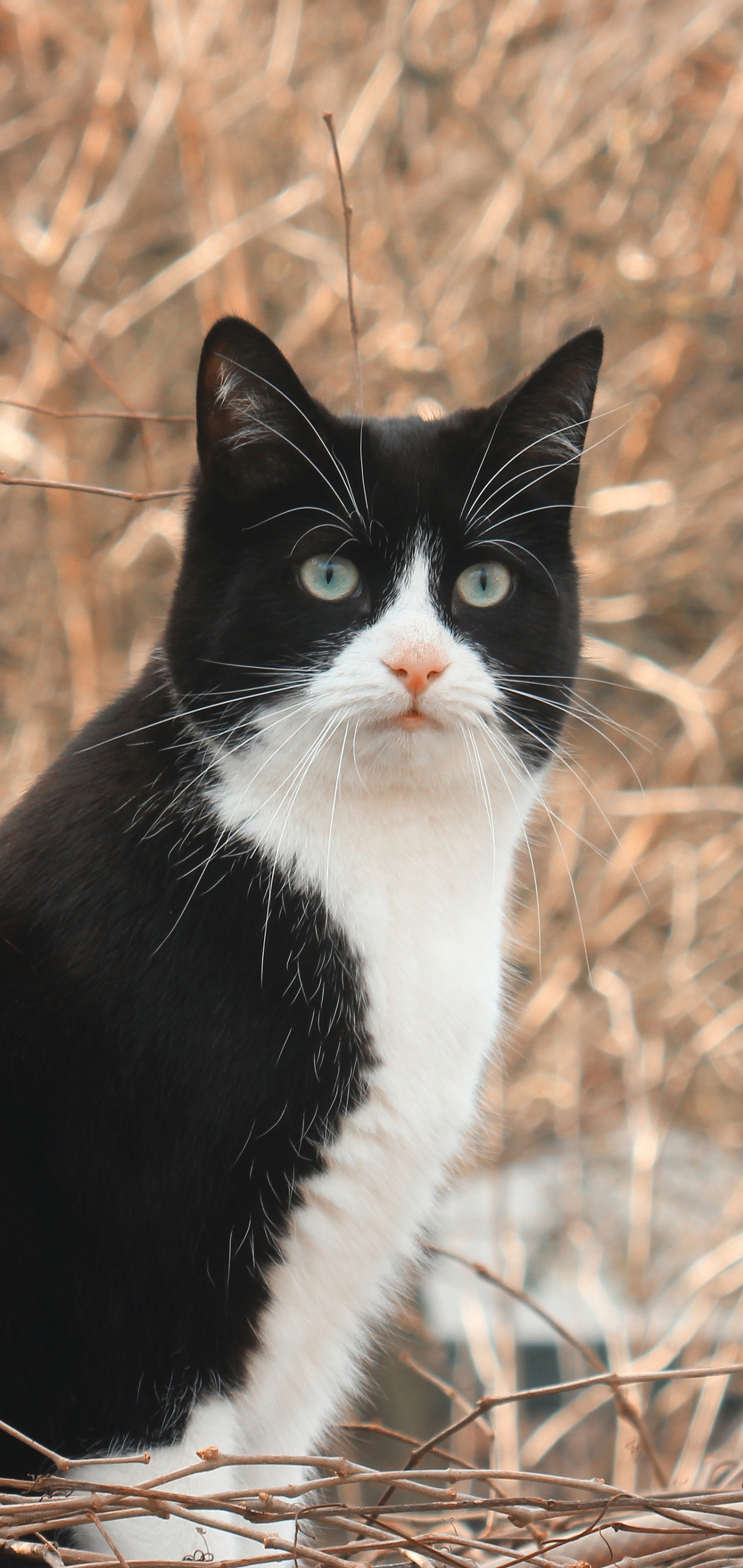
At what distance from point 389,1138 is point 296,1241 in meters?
0.13

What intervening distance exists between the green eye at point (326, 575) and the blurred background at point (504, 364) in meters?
1.79

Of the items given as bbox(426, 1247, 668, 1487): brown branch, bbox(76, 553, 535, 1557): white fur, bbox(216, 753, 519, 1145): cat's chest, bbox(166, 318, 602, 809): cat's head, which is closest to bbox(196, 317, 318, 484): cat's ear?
bbox(166, 318, 602, 809): cat's head

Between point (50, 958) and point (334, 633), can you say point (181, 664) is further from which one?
point (50, 958)

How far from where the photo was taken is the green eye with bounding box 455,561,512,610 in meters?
1.41

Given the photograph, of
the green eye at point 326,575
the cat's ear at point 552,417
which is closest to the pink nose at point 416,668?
the green eye at point 326,575

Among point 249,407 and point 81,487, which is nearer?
point 81,487

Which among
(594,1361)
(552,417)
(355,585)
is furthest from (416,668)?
Result: (594,1361)

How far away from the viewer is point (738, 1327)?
2928 mm

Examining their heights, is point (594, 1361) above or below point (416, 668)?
below

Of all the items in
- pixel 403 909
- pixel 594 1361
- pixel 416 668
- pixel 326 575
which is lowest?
pixel 594 1361

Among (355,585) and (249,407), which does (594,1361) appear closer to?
(355,585)

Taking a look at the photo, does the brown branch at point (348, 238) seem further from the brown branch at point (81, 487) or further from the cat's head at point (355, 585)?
→ the brown branch at point (81, 487)

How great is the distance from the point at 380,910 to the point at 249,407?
0.53 meters

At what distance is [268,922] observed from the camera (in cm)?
135
